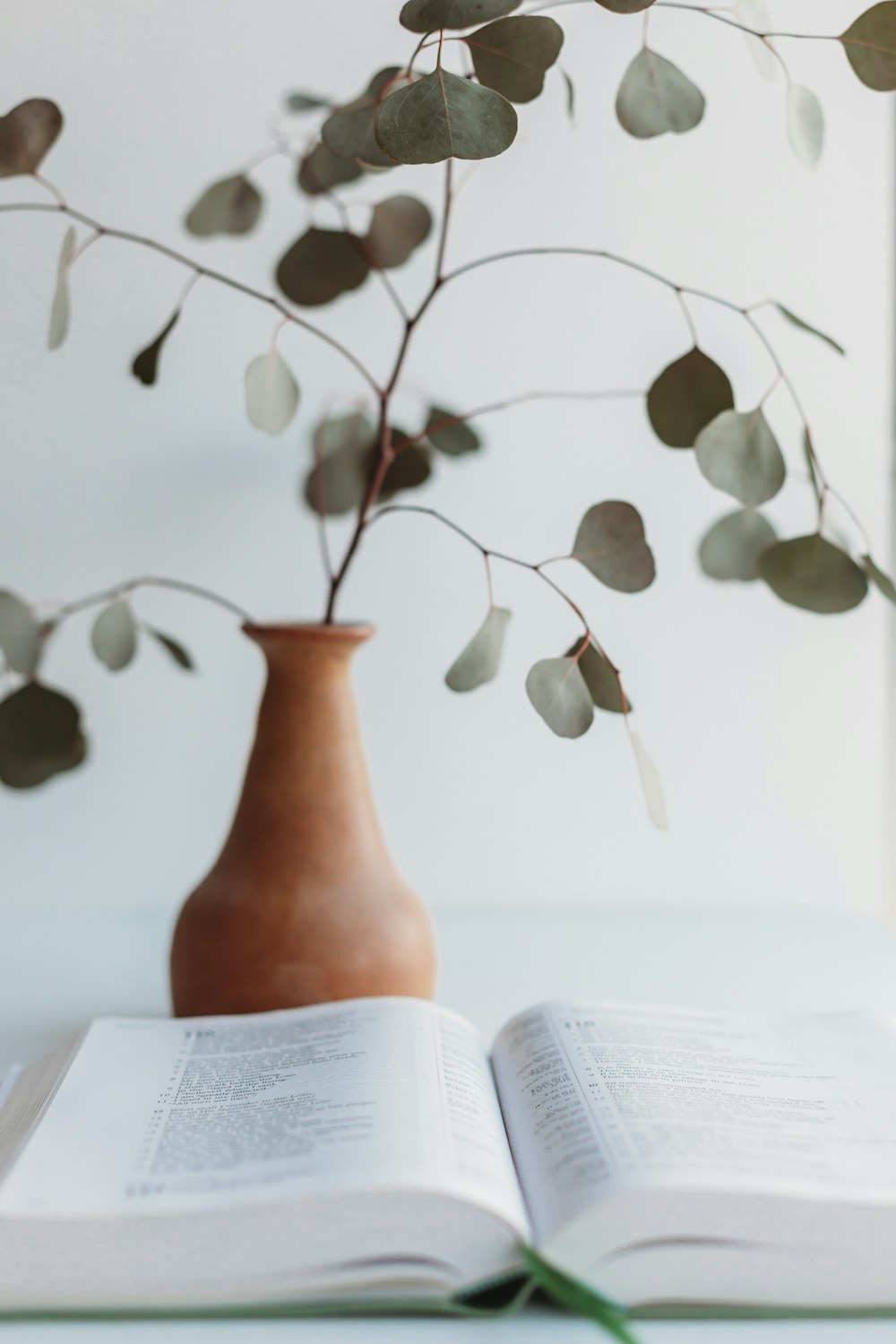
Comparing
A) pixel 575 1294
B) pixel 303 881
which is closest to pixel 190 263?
pixel 303 881

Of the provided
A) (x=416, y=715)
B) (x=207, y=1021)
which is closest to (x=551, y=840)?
(x=416, y=715)

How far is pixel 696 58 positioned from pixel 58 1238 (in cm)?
120

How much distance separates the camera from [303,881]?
2.78ft

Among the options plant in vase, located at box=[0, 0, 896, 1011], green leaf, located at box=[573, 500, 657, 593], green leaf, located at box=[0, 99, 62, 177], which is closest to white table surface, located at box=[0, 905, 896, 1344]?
plant in vase, located at box=[0, 0, 896, 1011]

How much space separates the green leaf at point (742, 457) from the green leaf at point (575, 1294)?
49 cm

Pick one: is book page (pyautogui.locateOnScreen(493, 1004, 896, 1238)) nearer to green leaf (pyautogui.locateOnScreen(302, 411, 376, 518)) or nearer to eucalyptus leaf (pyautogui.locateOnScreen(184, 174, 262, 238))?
green leaf (pyautogui.locateOnScreen(302, 411, 376, 518))

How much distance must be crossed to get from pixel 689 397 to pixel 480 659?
238 mm

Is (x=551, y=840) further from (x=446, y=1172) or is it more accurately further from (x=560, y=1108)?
(x=446, y=1172)

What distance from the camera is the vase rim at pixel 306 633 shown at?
855 millimetres

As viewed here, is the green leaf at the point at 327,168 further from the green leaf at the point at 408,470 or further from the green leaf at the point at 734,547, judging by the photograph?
the green leaf at the point at 734,547

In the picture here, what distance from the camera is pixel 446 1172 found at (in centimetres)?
56

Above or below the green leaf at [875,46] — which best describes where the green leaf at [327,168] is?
above

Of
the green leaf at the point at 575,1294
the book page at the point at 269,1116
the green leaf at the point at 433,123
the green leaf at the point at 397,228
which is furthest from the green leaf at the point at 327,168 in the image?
the green leaf at the point at 575,1294

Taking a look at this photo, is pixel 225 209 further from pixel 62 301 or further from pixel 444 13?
pixel 444 13
